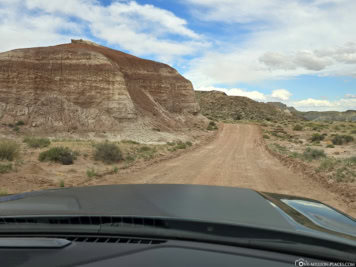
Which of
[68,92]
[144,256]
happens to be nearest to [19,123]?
[68,92]

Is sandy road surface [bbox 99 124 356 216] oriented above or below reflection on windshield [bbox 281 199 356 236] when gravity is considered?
below

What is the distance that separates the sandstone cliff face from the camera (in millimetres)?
33500

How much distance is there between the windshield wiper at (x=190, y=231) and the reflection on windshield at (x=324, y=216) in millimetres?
427

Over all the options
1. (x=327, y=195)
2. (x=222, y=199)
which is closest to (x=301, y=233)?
(x=222, y=199)

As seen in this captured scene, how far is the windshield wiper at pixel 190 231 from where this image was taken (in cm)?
199

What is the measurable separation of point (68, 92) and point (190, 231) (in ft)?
121

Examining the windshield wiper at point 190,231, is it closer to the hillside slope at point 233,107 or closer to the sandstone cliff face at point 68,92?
the sandstone cliff face at point 68,92

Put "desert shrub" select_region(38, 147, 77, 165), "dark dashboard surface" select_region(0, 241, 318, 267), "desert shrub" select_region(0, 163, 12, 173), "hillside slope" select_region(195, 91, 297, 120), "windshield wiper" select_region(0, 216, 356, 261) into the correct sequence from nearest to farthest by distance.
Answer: "dark dashboard surface" select_region(0, 241, 318, 267) < "windshield wiper" select_region(0, 216, 356, 261) < "desert shrub" select_region(0, 163, 12, 173) < "desert shrub" select_region(38, 147, 77, 165) < "hillside slope" select_region(195, 91, 297, 120)

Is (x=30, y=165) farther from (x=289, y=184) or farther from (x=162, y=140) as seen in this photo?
(x=162, y=140)

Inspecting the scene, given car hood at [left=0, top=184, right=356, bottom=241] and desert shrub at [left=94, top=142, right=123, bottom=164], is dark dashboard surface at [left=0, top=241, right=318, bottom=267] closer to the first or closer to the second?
car hood at [left=0, top=184, right=356, bottom=241]

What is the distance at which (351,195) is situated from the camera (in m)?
9.78

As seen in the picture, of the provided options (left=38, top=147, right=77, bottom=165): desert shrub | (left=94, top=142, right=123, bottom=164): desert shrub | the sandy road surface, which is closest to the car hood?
the sandy road surface

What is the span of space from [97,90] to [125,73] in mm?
8201

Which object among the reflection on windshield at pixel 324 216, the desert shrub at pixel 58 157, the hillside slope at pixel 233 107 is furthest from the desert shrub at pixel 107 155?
the hillside slope at pixel 233 107
